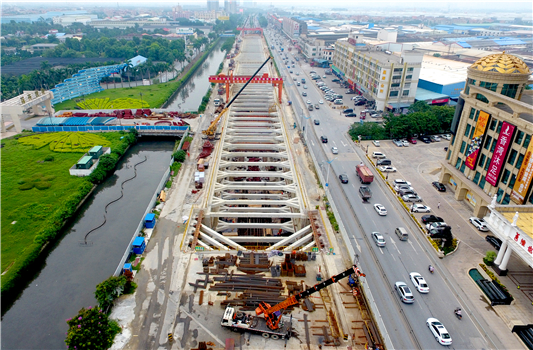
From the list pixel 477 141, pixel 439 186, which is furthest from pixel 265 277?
pixel 477 141

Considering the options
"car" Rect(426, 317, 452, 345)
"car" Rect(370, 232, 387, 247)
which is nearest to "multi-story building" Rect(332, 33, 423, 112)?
"car" Rect(370, 232, 387, 247)

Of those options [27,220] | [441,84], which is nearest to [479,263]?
[27,220]

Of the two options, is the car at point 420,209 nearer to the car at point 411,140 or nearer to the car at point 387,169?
the car at point 387,169

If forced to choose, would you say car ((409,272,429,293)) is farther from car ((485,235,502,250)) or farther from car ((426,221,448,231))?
car ((485,235,502,250))

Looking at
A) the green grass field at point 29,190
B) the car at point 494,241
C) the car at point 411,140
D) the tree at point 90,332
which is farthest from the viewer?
the car at point 411,140

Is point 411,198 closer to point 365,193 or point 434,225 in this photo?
point 365,193


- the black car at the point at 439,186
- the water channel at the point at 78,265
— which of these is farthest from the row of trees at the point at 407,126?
the water channel at the point at 78,265
